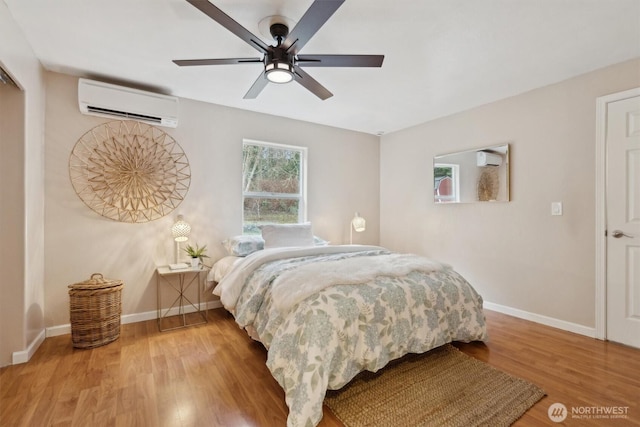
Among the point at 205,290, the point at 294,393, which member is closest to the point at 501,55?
the point at 294,393

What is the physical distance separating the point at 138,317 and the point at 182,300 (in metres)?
0.43

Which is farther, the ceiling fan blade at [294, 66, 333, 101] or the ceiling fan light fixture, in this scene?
the ceiling fan blade at [294, 66, 333, 101]

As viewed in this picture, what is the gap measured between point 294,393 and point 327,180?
3.12 meters

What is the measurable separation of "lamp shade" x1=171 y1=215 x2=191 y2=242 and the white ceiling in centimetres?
141

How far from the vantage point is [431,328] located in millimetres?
2146

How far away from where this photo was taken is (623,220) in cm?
251

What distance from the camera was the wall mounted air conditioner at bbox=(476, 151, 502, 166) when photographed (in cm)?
333

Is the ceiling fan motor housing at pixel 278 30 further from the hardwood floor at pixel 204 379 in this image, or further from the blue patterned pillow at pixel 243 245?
the hardwood floor at pixel 204 379

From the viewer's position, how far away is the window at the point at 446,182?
12.4 feet

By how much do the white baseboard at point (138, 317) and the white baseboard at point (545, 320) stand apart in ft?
10.5

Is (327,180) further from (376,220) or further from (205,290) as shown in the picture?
(205,290)

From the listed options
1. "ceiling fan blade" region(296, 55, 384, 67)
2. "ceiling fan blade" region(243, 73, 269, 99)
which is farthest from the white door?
"ceiling fan blade" region(243, 73, 269, 99)

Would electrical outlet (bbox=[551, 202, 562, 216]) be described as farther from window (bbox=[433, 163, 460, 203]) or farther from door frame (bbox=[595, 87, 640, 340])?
window (bbox=[433, 163, 460, 203])

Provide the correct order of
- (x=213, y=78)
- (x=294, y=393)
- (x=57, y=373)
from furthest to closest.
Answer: (x=213, y=78), (x=57, y=373), (x=294, y=393)
